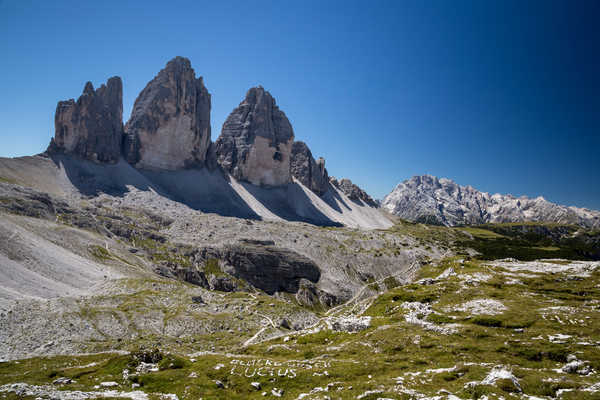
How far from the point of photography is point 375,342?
34.2 m

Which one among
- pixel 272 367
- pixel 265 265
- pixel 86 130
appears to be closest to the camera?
pixel 272 367

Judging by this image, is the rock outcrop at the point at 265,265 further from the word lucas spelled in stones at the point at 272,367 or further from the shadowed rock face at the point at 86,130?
the shadowed rock face at the point at 86,130

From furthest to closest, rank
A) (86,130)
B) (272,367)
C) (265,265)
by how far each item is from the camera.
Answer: (86,130), (265,265), (272,367)

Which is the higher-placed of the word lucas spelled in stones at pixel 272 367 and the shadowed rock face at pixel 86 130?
the shadowed rock face at pixel 86 130

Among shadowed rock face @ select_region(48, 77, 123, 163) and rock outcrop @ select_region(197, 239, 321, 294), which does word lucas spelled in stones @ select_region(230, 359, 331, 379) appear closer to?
rock outcrop @ select_region(197, 239, 321, 294)

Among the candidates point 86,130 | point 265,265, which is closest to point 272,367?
point 265,265

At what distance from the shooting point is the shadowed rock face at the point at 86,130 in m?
176

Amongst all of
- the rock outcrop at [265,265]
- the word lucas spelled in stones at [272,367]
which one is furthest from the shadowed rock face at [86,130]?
the word lucas spelled in stones at [272,367]

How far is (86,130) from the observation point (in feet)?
588

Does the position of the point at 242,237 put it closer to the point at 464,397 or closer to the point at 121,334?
the point at 121,334

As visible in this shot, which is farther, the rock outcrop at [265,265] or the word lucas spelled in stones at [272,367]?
the rock outcrop at [265,265]

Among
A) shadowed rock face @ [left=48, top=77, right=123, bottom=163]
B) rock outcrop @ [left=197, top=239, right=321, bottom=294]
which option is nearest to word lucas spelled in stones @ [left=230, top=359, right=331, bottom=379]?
rock outcrop @ [left=197, top=239, right=321, bottom=294]

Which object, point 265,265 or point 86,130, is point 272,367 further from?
point 86,130

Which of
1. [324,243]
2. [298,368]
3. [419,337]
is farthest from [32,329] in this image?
[324,243]
